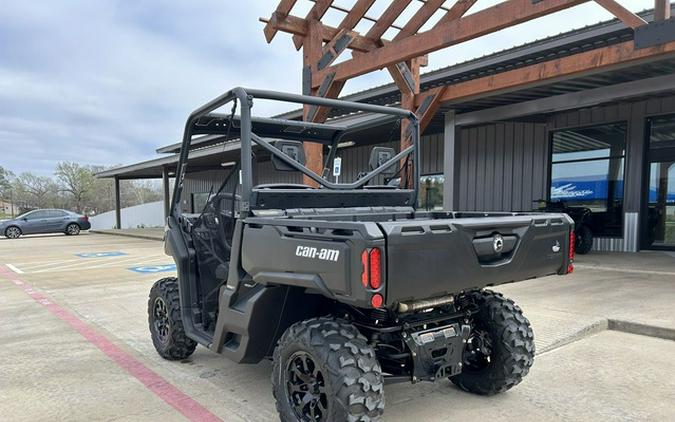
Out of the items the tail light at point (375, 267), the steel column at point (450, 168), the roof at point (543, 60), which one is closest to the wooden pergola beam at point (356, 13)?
the roof at point (543, 60)

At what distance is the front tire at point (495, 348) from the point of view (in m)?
3.24

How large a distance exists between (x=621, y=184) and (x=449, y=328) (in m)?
10.5

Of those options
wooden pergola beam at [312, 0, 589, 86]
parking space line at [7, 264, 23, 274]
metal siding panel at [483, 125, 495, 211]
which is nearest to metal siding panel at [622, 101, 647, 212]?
metal siding panel at [483, 125, 495, 211]

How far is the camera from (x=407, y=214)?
376 cm

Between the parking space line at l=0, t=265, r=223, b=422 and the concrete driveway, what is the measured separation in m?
0.01

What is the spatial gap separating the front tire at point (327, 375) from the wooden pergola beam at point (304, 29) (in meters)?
7.52

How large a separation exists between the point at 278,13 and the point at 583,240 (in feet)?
27.2

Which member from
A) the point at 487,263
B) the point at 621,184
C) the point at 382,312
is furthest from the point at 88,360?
the point at 621,184

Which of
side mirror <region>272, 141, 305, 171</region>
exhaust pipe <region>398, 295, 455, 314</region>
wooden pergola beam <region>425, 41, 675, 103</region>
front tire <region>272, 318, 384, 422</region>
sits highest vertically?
wooden pergola beam <region>425, 41, 675, 103</region>

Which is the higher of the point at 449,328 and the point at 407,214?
the point at 407,214

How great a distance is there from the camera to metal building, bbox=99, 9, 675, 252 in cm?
877

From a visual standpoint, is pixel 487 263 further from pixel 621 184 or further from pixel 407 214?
pixel 621 184

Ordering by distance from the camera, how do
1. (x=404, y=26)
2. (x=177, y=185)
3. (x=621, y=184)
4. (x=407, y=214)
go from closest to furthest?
(x=407, y=214), (x=177, y=185), (x=404, y=26), (x=621, y=184)

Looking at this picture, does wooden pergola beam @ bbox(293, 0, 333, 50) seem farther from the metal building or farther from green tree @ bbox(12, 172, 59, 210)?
green tree @ bbox(12, 172, 59, 210)
